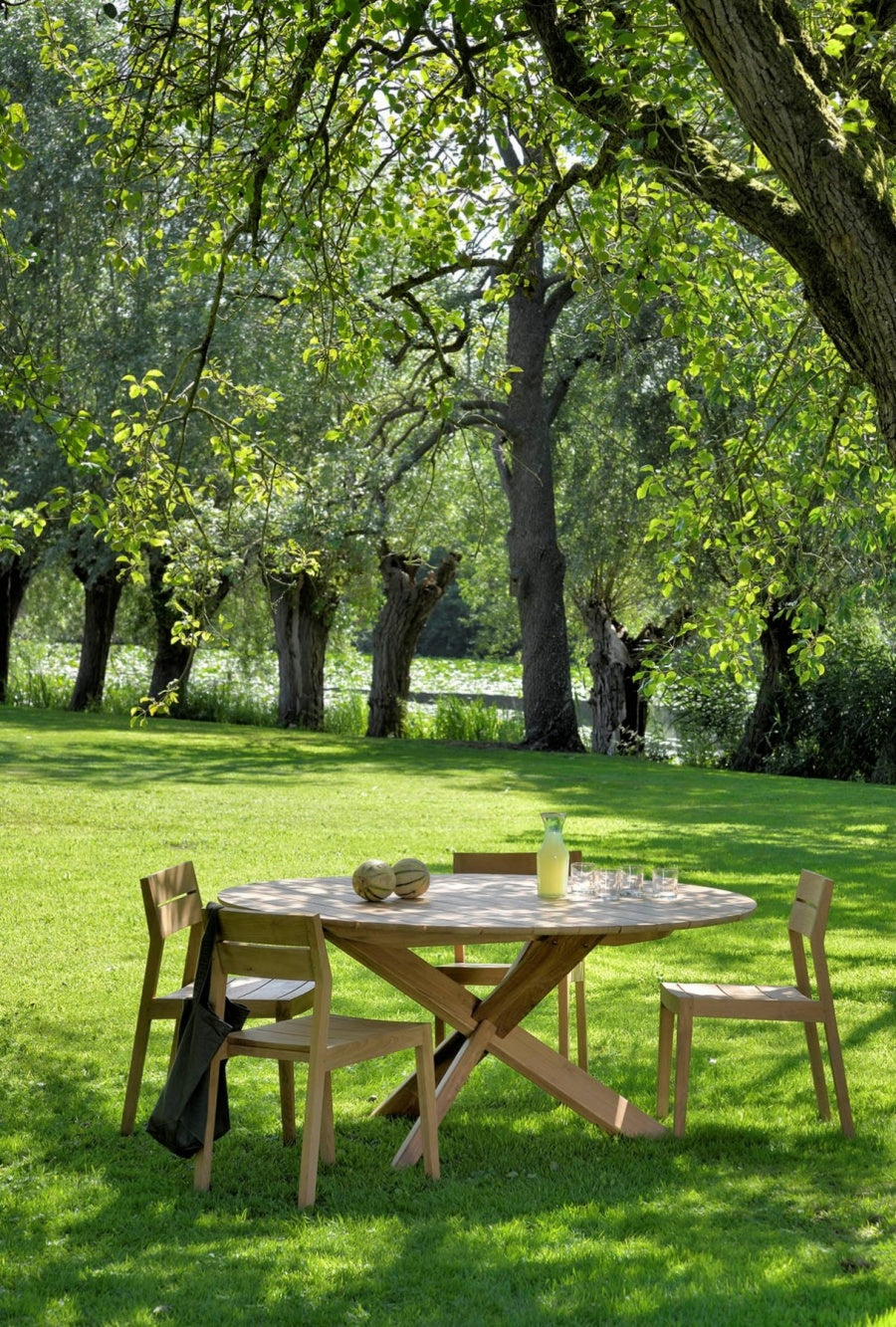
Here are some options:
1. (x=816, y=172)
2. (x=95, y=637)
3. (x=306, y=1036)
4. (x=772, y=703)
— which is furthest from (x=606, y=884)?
(x=95, y=637)

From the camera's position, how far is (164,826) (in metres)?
13.6

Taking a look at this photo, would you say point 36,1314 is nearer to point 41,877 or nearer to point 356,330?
point 356,330

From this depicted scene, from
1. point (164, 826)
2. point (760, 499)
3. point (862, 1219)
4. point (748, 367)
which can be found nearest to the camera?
point (862, 1219)

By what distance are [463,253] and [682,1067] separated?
483 cm

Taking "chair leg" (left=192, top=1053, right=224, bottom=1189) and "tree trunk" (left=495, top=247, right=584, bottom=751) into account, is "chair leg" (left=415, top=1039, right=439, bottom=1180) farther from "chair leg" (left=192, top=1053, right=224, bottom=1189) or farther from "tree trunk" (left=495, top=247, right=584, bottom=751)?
"tree trunk" (left=495, top=247, right=584, bottom=751)

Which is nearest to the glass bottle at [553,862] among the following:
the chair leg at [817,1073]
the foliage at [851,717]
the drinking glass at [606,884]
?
the drinking glass at [606,884]

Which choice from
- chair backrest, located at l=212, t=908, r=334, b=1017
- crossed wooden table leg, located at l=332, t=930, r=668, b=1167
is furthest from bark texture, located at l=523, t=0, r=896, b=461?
chair backrest, located at l=212, t=908, r=334, b=1017

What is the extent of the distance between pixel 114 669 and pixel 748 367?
26523 mm

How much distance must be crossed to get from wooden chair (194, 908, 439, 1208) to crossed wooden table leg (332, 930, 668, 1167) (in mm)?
178

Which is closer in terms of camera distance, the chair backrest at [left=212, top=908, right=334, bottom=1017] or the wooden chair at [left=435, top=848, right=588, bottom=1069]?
the chair backrest at [left=212, top=908, right=334, bottom=1017]

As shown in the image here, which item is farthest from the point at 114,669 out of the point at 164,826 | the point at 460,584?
the point at 164,826

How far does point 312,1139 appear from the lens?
4785 mm

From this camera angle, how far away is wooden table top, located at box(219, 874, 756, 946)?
4.86 meters

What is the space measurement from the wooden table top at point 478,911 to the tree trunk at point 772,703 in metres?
16.2
